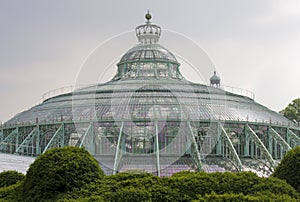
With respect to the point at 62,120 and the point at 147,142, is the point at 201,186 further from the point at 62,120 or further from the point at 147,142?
the point at 62,120

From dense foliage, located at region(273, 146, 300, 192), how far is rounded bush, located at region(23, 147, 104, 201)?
7.05m

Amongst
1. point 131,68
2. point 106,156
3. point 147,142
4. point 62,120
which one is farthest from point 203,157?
point 131,68

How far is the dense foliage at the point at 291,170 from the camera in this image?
58.9 ft

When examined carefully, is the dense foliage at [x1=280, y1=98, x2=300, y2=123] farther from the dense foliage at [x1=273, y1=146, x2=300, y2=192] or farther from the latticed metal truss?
the dense foliage at [x1=273, y1=146, x2=300, y2=192]

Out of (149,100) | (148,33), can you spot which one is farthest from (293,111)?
(149,100)

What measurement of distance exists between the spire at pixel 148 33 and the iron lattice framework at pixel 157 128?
6.70 metres

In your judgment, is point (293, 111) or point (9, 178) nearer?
point (9, 178)

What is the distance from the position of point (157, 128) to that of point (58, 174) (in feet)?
71.6

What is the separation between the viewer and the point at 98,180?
17219 mm

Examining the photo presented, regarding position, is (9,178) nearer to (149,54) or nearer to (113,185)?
(113,185)

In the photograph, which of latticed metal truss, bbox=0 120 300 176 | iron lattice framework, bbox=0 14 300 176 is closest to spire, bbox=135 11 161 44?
iron lattice framework, bbox=0 14 300 176

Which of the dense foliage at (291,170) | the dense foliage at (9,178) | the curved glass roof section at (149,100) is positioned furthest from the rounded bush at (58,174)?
the curved glass roof section at (149,100)

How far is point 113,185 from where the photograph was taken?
17047 mm

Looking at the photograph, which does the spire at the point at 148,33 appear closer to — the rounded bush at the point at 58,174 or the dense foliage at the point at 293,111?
the dense foliage at the point at 293,111
